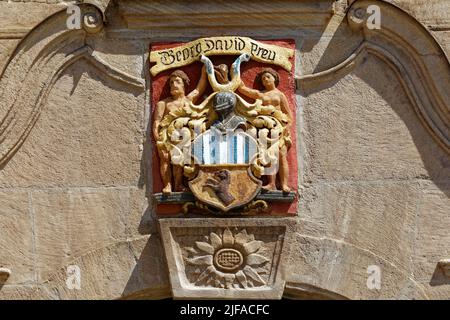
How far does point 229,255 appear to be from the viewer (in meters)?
8.26

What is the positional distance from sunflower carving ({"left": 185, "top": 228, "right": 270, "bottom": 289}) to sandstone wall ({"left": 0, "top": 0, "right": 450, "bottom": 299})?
181 millimetres

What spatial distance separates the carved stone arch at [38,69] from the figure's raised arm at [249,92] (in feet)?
1.72

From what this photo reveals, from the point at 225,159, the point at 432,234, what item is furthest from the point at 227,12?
the point at 432,234

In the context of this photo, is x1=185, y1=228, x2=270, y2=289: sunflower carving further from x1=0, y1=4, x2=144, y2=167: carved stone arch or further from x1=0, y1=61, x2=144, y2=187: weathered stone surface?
x1=0, y1=4, x2=144, y2=167: carved stone arch

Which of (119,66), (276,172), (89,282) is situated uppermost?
(119,66)

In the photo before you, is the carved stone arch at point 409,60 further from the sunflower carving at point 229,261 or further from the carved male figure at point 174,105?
the sunflower carving at point 229,261

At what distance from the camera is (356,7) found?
8.48 metres

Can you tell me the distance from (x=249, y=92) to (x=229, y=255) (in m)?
0.85

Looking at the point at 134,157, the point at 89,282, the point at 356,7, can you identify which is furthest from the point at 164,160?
the point at 356,7

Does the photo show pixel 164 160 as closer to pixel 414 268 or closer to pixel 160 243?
pixel 160 243

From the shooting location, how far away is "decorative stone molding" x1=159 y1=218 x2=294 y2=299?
8234 millimetres

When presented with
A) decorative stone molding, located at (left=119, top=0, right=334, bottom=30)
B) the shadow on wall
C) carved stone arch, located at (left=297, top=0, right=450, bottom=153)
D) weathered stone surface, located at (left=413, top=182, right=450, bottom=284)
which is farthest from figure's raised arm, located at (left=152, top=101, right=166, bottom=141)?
weathered stone surface, located at (left=413, top=182, right=450, bottom=284)

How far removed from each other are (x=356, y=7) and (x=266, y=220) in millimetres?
1224

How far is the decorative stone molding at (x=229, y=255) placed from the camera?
324 inches
